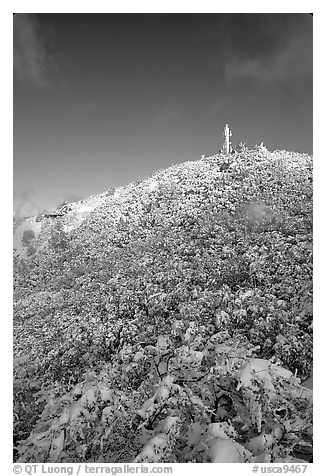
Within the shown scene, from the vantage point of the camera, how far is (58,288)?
10320 millimetres

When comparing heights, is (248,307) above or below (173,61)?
below

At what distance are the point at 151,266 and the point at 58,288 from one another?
3.27 meters

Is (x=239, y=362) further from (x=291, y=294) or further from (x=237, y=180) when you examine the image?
(x=237, y=180)

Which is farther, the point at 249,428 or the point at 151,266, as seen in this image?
the point at 151,266

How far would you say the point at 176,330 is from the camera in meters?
6.48

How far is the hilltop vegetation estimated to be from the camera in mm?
4211

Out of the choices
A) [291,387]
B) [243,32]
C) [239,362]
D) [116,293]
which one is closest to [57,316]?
[116,293]

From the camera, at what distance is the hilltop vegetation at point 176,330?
13.8 feet
